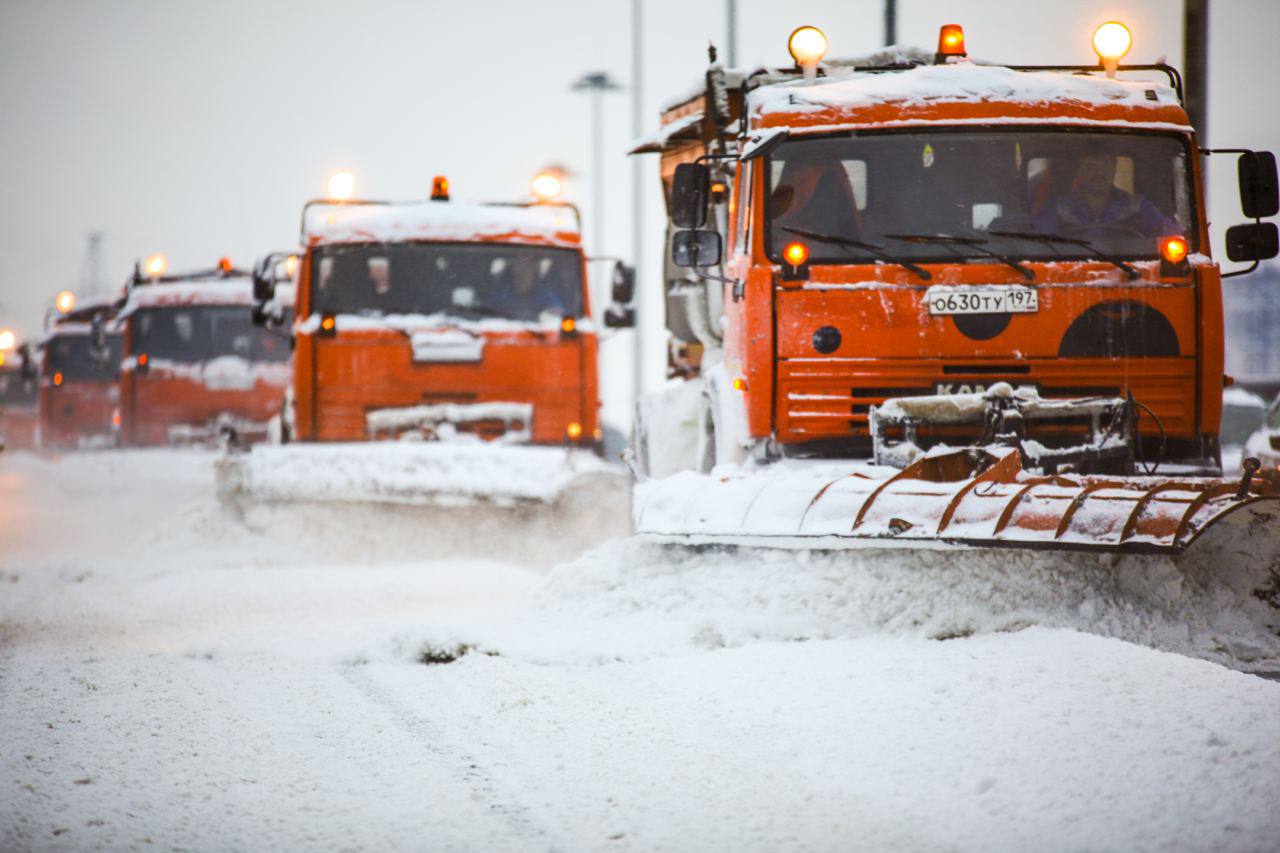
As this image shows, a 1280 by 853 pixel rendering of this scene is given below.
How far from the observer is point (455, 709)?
5.46 m

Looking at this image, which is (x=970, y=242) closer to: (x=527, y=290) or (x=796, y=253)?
(x=796, y=253)

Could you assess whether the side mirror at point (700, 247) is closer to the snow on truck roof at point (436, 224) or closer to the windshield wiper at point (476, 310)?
the windshield wiper at point (476, 310)

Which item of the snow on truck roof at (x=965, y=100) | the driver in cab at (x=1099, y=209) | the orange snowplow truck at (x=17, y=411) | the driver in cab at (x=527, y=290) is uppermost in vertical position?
the snow on truck roof at (x=965, y=100)

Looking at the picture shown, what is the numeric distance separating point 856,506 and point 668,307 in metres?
5.19

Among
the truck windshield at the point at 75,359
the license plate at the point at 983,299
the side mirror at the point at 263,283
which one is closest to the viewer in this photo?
the license plate at the point at 983,299

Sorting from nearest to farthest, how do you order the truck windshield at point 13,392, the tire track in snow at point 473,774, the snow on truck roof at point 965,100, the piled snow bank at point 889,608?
the tire track in snow at point 473,774, the piled snow bank at point 889,608, the snow on truck roof at point 965,100, the truck windshield at point 13,392

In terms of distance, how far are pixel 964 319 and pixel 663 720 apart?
2955 millimetres

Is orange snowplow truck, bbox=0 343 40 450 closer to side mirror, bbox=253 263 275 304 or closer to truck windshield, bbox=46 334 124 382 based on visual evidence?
truck windshield, bbox=46 334 124 382

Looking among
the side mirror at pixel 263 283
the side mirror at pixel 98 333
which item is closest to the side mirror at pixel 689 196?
the side mirror at pixel 263 283

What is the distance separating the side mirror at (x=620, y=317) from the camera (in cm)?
1267

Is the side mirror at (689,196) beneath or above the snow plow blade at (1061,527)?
above

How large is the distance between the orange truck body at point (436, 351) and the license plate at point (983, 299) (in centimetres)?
521

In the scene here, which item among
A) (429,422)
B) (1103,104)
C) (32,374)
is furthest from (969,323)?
(32,374)

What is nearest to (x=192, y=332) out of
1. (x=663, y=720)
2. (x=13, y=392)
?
(x=663, y=720)
